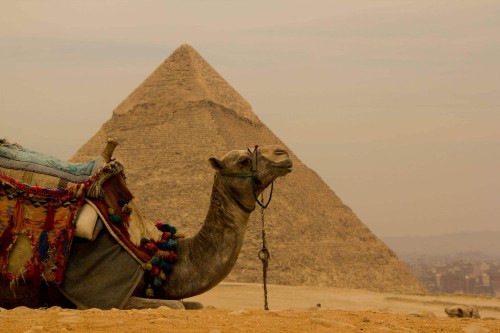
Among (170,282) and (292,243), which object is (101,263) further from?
(292,243)

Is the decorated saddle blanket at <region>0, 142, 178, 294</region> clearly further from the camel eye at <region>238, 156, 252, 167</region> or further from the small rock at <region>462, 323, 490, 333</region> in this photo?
the small rock at <region>462, 323, 490, 333</region>

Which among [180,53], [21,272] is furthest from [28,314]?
[180,53]

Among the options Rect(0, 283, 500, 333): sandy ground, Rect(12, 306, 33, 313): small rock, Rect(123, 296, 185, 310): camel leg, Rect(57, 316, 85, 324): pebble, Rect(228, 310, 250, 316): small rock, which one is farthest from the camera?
Rect(123, 296, 185, 310): camel leg

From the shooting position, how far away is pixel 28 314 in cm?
593

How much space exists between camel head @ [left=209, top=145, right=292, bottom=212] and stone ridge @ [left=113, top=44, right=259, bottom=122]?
7074 centimetres

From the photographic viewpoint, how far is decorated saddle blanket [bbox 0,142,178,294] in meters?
6.84

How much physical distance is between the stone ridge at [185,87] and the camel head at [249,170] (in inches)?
2785

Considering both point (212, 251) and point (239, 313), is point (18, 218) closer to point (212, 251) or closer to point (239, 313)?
point (212, 251)

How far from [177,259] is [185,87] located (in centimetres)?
7269

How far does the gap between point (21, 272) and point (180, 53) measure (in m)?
75.0

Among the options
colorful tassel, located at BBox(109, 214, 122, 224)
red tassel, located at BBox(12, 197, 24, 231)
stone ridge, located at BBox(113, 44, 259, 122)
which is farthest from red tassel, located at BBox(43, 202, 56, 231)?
stone ridge, located at BBox(113, 44, 259, 122)

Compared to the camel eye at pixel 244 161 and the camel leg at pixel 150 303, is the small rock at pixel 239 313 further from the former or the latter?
the camel eye at pixel 244 161

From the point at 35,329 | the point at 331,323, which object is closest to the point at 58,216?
the point at 35,329

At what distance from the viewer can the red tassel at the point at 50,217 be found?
6910mm
